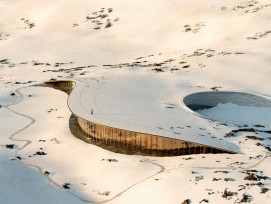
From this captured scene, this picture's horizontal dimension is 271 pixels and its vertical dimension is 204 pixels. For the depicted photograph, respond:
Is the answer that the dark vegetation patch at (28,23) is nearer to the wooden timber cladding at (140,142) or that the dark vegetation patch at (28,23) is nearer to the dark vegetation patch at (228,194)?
the wooden timber cladding at (140,142)

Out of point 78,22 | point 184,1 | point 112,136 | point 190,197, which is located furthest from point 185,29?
point 190,197

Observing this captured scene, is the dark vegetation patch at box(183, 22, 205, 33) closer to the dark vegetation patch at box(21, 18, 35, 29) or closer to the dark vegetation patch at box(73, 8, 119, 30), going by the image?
the dark vegetation patch at box(73, 8, 119, 30)

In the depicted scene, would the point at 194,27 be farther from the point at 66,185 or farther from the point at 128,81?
the point at 66,185

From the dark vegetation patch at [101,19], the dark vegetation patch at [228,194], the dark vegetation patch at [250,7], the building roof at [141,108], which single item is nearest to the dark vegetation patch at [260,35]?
the dark vegetation patch at [250,7]

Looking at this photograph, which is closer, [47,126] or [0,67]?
[47,126]

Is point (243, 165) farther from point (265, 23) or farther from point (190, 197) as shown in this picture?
point (265, 23)

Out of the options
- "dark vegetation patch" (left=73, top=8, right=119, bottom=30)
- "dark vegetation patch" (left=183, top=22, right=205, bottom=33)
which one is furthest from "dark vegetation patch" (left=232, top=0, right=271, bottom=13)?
"dark vegetation patch" (left=73, top=8, right=119, bottom=30)
